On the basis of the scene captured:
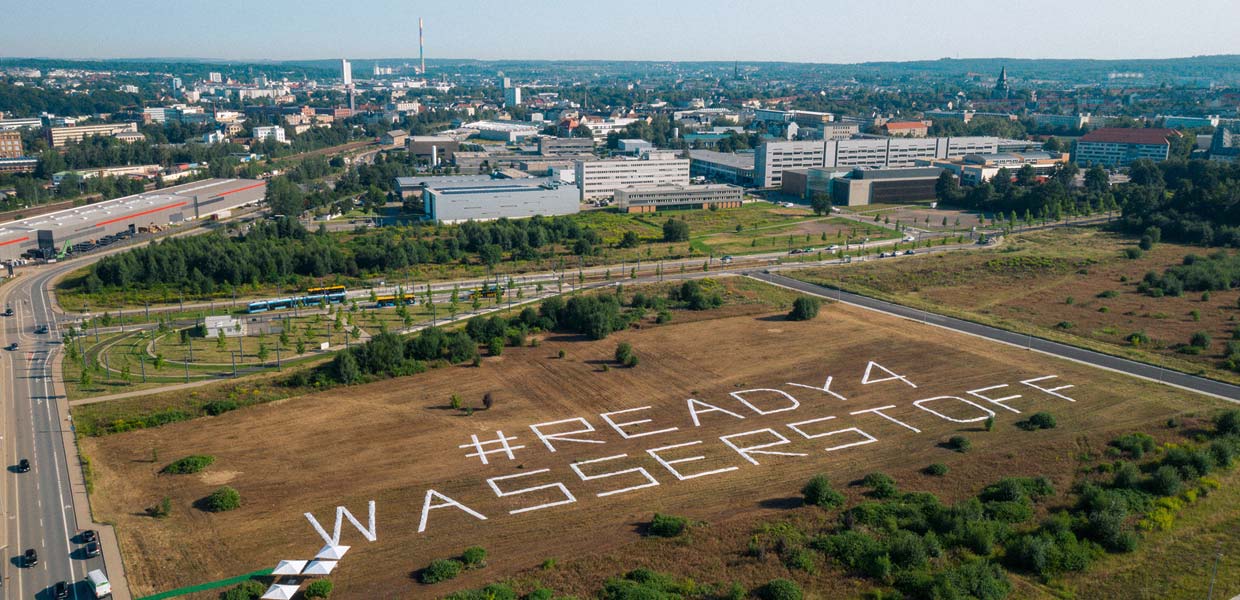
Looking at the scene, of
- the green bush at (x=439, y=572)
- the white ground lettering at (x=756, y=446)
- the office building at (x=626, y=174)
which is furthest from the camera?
the office building at (x=626, y=174)

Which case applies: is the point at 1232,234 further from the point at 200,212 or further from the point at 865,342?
the point at 200,212

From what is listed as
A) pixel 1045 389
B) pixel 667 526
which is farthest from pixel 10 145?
pixel 1045 389

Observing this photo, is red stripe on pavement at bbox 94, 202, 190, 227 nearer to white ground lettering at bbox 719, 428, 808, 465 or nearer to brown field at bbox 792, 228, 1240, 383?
brown field at bbox 792, 228, 1240, 383

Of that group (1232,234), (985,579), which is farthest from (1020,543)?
(1232,234)

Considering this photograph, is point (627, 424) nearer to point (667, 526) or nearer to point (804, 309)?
point (667, 526)

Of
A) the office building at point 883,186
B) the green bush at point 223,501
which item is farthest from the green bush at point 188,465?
the office building at point 883,186

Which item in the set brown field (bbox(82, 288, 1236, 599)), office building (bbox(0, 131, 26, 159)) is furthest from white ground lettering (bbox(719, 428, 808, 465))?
office building (bbox(0, 131, 26, 159))

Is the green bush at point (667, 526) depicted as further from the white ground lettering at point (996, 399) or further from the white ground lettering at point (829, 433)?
the white ground lettering at point (996, 399)
